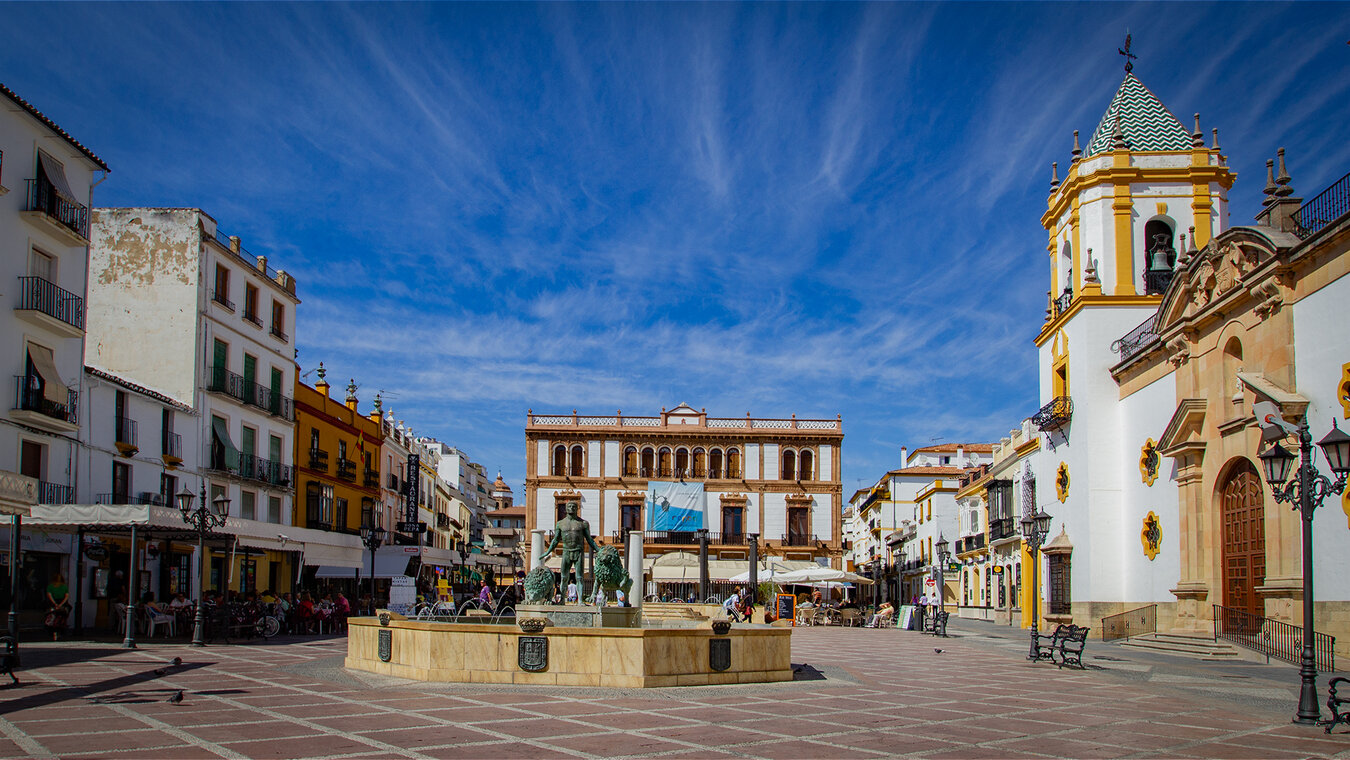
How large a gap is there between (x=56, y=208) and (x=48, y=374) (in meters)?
4.02

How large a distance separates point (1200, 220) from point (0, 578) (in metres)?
30.8

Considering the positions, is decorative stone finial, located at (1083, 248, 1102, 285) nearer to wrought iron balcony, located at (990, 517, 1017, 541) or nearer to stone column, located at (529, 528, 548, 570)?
wrought iron balcony, located at (990, 517, 1017, 541)

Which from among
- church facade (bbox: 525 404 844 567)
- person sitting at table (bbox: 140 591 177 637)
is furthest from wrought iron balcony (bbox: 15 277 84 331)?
church facade (bbox: 525 404 844 567)

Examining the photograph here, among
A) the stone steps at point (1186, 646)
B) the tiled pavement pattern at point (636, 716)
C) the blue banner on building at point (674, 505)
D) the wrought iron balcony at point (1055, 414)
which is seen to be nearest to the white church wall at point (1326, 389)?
the tiled pavement pattern at point (636, 716)

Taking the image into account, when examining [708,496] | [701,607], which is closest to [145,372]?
[701,607]

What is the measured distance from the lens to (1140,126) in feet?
98.7

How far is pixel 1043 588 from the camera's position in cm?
3325

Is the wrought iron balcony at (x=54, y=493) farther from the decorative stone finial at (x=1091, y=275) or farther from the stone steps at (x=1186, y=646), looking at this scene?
the decorative stone finial at (x=1091, y=275)

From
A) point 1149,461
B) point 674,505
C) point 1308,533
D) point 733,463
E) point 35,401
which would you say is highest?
point 35,401

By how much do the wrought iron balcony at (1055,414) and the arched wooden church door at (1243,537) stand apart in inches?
291

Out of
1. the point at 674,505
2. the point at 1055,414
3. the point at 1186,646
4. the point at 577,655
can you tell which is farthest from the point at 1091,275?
the point at 674,505

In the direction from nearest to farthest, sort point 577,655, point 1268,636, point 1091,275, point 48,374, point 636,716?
point 636,716, point 577,655, point 1268,636, point 48,374, point 1091,275

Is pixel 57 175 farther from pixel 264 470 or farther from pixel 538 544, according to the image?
pixel 538 544

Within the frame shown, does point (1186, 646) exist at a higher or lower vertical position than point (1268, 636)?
lower
